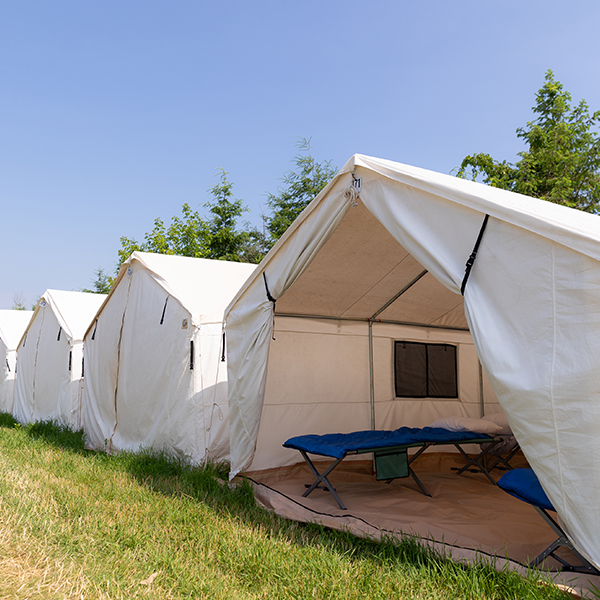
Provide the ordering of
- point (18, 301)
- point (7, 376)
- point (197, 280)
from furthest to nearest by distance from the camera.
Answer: point (18, 301)
point (7, 376)
point (197, 280)

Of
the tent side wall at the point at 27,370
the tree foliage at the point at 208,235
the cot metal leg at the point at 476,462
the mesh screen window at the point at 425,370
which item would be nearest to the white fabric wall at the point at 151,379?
the mesh screen window at the point at 425,370

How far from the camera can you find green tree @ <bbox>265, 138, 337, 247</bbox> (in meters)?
19.2

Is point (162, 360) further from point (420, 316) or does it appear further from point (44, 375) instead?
point (44, 375)

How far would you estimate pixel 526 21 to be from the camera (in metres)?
8.44

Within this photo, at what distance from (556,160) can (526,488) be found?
12.3 meters

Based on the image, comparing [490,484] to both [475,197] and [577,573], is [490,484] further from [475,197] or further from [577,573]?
[475,197]

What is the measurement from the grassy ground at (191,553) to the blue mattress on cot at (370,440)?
0.63m

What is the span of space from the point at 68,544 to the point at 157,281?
3.44m

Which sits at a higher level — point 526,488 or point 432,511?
point 526,488

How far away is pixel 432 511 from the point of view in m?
3.96

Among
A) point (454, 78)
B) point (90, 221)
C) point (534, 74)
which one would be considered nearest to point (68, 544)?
point (454, 78)

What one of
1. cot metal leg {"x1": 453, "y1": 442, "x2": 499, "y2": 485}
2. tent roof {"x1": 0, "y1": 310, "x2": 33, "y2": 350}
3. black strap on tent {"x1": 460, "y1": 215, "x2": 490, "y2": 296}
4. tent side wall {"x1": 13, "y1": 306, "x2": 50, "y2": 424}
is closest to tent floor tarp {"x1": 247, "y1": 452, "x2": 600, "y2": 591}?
cot metal leg {"x1": 453, "y1": 442, "x2": 499, "y2": 485}

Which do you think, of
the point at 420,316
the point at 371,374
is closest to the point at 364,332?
the point at 371,374

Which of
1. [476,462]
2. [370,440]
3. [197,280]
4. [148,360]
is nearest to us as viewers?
[370,440]
